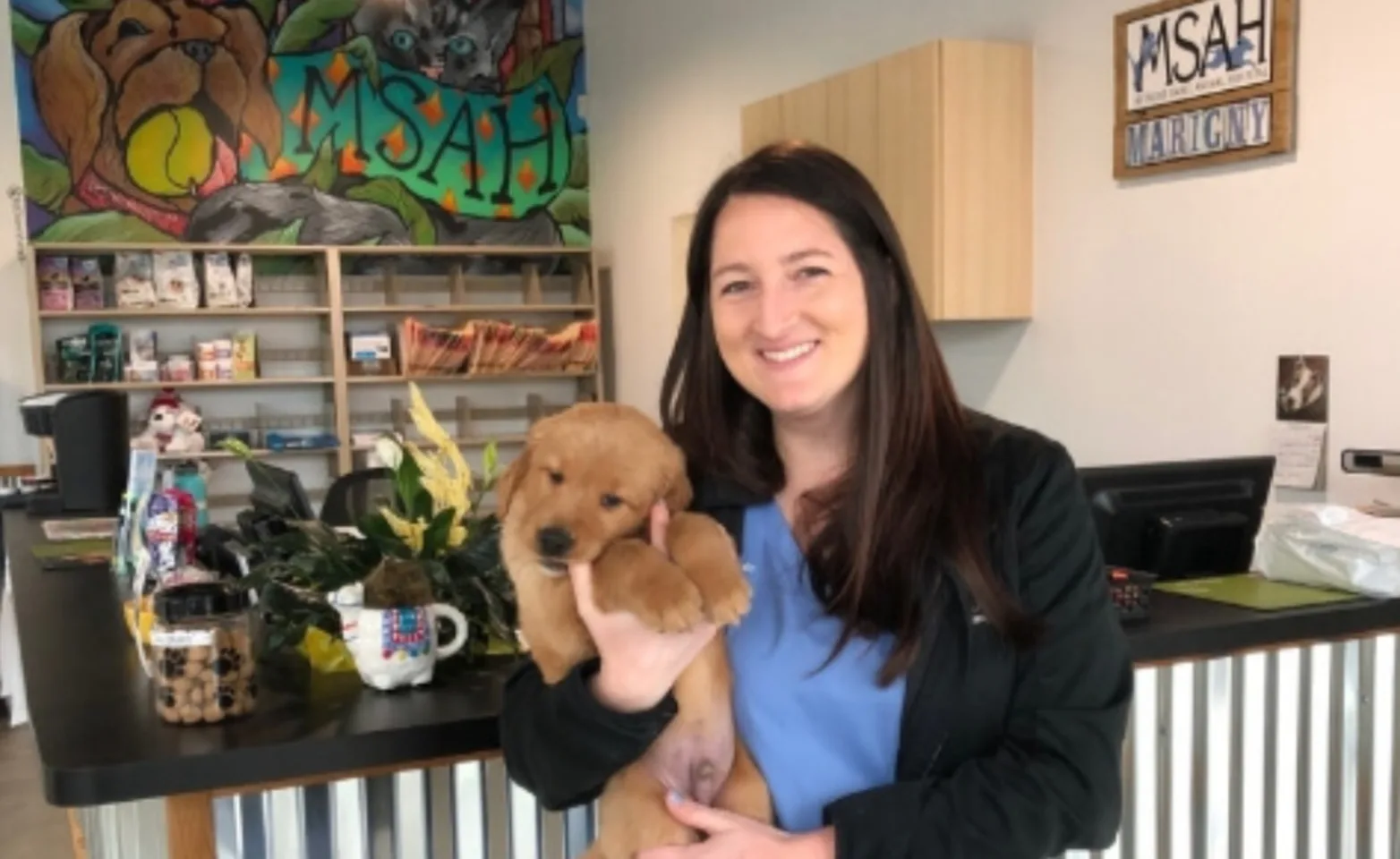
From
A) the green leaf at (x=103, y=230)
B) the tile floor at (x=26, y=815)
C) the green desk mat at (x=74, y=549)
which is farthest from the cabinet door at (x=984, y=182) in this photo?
the green leaf at (x=103, y=230)

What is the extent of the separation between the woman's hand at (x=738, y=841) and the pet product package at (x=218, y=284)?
4.64 meters

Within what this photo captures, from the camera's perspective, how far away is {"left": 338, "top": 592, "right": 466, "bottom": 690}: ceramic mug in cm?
143

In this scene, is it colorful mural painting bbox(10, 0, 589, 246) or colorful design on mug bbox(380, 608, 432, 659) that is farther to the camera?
colorful mural painting bbox(10, 0, 589, 246)

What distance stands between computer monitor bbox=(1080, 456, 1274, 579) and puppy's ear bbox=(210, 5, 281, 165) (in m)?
4.43

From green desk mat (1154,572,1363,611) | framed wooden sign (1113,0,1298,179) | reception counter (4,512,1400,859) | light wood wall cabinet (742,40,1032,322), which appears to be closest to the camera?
reception counter (4,512,1400,859)

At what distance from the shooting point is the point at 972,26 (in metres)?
3.64

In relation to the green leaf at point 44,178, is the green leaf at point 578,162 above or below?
above

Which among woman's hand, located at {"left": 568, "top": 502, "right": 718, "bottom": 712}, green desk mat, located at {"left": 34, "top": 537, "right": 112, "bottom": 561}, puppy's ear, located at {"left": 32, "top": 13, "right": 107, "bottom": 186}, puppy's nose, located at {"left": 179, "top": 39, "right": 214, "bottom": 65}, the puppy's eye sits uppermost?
the puppy's eye

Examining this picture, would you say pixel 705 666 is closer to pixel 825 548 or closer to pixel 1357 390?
pixel 825 548

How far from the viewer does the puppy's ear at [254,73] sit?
17.9ft

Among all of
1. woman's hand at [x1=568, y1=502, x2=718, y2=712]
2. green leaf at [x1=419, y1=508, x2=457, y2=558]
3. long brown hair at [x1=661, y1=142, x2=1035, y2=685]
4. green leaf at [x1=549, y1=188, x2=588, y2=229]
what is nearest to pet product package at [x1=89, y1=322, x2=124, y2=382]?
green leaf at [x1=549, y1=188, x2=588, y2=229]

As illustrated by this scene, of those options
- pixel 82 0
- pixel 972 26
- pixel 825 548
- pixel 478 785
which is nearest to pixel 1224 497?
pixel 825 548

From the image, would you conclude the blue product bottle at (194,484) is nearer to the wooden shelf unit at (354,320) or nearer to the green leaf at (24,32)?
the wooden shelf unit at (354,320)

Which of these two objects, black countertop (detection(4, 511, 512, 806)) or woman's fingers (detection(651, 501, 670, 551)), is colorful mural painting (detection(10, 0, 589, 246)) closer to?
black countertop (detection(4, 511, 512, 806))
